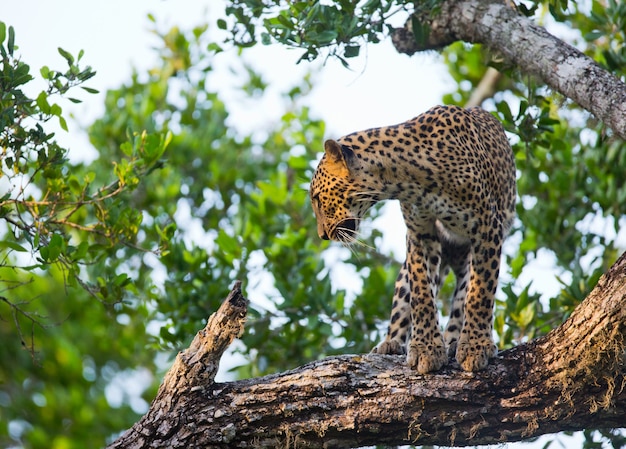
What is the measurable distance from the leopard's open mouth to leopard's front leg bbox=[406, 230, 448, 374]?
0.56m

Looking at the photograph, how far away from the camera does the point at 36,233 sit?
22.2 ft

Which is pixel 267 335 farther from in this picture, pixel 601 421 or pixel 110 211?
pixel 601 421

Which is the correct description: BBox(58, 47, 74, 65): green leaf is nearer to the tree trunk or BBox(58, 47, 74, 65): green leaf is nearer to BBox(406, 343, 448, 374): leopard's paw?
the tree trunk

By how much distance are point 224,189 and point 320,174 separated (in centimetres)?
552

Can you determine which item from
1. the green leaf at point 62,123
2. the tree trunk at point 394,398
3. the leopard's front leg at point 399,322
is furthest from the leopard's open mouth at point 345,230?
the green leaf at point 62,123

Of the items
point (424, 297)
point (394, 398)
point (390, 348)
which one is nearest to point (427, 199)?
point (424, 297)

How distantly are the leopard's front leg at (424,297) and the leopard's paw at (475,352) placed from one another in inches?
6.1

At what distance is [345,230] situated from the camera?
7.53 m

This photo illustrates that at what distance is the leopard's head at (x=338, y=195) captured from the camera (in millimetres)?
7297

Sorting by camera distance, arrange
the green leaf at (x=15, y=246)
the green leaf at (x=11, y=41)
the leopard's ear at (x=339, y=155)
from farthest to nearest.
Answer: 1. the leopard's ear at (x=339, y=155)
2. the green leaf at (x=15, y=246)
3. the green leaf at (x=11, y=41)

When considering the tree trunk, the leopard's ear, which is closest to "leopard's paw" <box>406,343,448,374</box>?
the tree trunk

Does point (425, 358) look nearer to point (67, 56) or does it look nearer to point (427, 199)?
point (427, 199)

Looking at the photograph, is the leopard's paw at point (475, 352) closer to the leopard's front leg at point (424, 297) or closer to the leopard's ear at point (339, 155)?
the leopard's front leg at point (424, 297)


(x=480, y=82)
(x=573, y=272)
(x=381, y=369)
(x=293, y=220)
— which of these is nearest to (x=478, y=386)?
(x=381, y=369)
